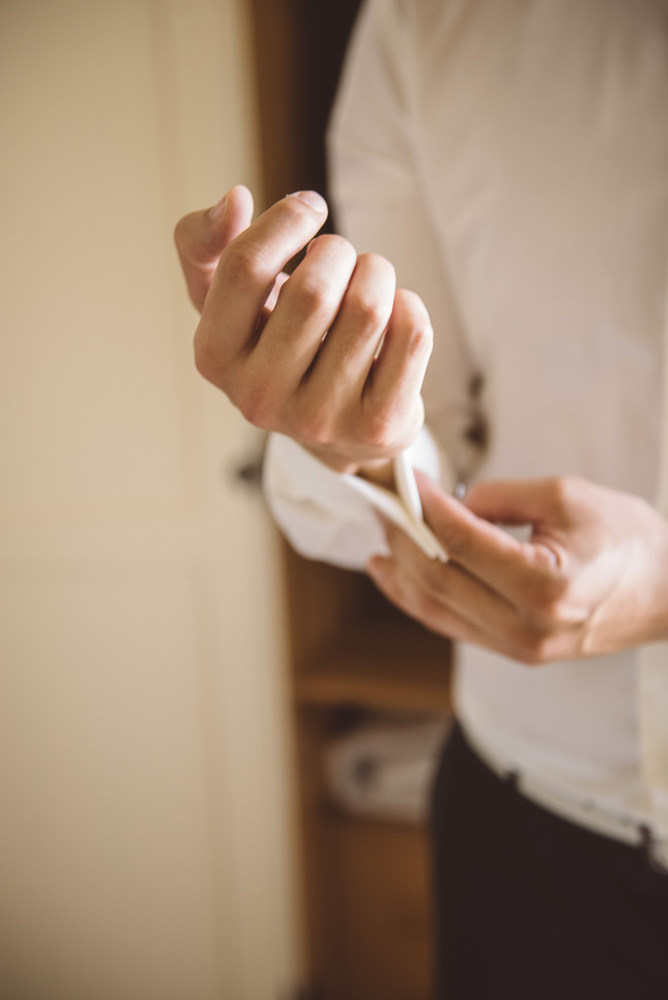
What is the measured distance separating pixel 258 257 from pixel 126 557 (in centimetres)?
56

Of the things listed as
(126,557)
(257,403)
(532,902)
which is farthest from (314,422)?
(126,557)

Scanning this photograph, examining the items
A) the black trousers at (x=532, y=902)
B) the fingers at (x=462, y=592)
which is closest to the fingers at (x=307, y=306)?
the fingers at (x=462, y=592)

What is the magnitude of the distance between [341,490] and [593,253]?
0.16 meters

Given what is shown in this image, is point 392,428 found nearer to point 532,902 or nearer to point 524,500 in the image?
point 524,500

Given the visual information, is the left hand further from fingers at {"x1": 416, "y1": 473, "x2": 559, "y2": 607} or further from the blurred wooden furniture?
the blurred wooden furniture

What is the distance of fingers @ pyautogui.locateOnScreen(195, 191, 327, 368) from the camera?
15cm

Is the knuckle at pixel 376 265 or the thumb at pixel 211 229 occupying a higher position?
the thumb at pixel 211 229

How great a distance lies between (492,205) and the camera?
0.30 metres

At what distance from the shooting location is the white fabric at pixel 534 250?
27 cm

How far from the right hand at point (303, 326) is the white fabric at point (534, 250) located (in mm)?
106

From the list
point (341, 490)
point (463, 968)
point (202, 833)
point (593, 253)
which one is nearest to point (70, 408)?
point (341, 490)

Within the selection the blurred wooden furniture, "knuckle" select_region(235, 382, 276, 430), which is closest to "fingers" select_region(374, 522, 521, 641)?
"knuckle" select_region(235, 382, 276, 430)

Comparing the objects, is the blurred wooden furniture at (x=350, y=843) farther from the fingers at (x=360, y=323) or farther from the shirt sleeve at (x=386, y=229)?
the fingers at (x=360, y=323)

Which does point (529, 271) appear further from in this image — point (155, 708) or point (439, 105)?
point (155, 708)
